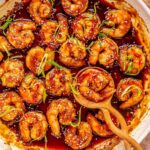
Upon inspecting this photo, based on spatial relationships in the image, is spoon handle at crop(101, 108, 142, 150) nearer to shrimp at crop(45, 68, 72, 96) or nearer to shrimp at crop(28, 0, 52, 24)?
shrimp at crop(45, 68, 72, 96)

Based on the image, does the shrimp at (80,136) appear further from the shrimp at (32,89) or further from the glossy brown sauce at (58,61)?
the shrimp at (32,89)

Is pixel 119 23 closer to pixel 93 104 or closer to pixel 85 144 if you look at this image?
pixel 93 104

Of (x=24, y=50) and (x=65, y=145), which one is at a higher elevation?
(x=24, y=50)

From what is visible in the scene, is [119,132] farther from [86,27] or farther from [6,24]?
[6,24]

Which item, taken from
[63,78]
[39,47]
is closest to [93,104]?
[63,78]

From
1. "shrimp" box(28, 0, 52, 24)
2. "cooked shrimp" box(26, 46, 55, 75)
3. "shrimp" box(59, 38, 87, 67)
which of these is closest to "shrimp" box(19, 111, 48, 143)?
"cooked shrimp" box(26, 46, 55, 75)

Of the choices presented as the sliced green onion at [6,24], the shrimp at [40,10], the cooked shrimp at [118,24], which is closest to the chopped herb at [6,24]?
the sliced green onion at [6,24]
